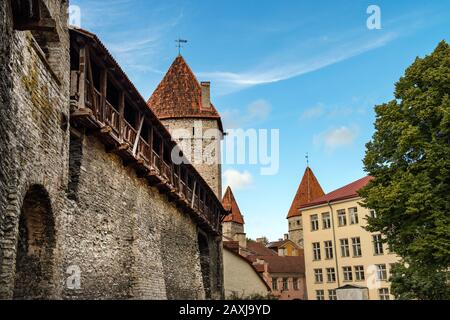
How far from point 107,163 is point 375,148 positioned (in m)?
10.7

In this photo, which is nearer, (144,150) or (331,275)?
(144,150)

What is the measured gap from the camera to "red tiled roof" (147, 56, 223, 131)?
33844mm

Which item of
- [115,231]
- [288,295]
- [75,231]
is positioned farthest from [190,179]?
[288,295]

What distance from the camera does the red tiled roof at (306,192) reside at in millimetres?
62669

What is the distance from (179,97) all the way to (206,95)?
2.04 meters

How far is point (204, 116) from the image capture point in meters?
33.9

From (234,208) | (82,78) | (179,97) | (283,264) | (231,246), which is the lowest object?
(283,264)

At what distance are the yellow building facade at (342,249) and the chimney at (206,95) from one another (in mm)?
13445

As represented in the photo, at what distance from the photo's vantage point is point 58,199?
28.6ft

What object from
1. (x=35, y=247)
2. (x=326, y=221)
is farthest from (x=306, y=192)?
(x=35, y=247)

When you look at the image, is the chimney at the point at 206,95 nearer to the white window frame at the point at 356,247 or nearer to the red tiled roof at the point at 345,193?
the red tiled roof at the point at 345,193

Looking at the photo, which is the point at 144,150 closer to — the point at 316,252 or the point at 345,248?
the point at 345,248

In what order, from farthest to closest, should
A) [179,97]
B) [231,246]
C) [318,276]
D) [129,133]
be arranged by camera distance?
1. [318,276]
2. [231,246]
3. [179,97]
4. [129,133]

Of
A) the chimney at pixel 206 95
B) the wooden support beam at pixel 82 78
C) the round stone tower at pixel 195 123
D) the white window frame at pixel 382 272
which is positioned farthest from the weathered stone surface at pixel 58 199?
the white window frame at pixel 382 272
